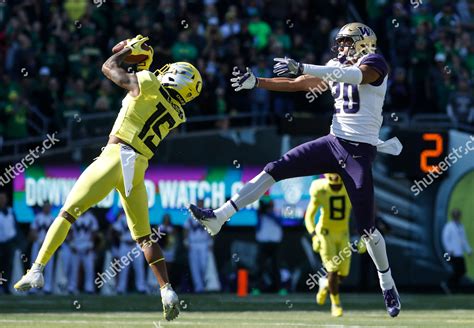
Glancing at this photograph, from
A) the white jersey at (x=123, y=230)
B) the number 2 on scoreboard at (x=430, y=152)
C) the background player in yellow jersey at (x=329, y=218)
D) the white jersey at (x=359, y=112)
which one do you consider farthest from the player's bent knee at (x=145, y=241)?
the white jersey at (x=123, y=230)

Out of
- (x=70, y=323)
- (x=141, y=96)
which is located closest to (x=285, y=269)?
(x=70, y=323)

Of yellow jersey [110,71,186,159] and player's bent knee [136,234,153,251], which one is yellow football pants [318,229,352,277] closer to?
player's bent knee [136,234,153,251]

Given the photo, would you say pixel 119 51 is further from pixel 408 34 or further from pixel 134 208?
pixel 408 34

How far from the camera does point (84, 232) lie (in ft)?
→ 66.4

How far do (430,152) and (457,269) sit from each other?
2466 mm

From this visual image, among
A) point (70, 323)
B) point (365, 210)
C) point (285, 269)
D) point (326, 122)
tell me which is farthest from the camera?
point (285, 269)

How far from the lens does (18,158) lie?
778 inches

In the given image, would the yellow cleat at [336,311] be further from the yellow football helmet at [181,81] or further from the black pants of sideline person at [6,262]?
the black pants of sideline person at [6,262]

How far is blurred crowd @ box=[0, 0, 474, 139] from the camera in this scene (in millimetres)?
19969

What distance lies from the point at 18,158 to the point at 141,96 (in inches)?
388

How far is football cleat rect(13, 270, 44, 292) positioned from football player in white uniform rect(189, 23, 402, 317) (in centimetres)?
134

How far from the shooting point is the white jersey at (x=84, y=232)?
66.1ft

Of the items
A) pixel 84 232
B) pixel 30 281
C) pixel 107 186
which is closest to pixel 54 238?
pixel 30 281

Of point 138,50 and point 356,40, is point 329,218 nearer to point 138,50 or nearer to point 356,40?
point 356,40
